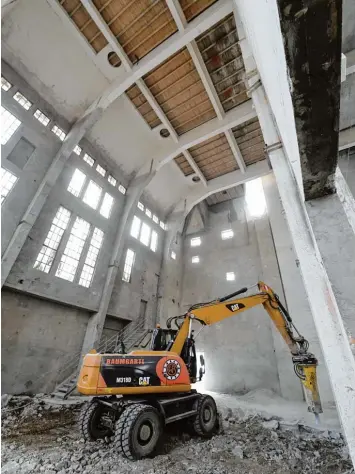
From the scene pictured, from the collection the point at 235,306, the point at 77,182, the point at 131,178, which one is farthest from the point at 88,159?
the point at 235,306

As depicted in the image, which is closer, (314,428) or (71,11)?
(314,428)

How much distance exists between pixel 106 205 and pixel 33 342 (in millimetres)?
7504

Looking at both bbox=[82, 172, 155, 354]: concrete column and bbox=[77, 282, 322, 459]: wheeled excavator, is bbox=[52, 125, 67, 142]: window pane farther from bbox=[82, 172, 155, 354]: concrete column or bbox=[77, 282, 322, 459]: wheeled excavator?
bbox=[77, 282, 322, 459]: wheeled excavator

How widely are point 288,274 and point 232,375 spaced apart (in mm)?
6448

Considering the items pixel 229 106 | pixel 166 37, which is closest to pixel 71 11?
pixel 166 37

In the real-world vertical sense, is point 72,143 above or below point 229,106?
below

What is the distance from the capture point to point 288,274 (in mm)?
11180

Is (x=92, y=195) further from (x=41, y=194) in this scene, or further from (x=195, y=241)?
(x=195, y=241)

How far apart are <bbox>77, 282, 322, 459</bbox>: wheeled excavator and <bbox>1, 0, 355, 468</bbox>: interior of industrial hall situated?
137 cm

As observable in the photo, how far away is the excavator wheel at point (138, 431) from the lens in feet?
12.6

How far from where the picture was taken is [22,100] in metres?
9.75

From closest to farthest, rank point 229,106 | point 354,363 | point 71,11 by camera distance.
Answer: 1. point 354,363
2. point 71,11
3. point 229,106

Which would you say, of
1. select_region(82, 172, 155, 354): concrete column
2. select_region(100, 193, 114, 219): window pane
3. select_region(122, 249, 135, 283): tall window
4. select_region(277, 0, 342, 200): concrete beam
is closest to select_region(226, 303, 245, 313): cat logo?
select_region(277, 0, 342, 200): concrete beam

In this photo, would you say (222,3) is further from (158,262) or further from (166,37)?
(158,262)
